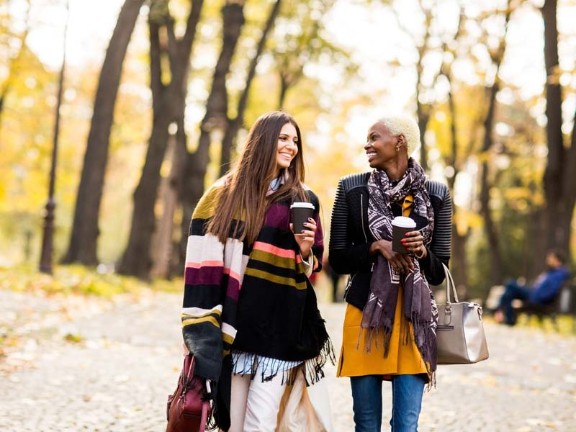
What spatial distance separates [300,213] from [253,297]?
0.48 meters

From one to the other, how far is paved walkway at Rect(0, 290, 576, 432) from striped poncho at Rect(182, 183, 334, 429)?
7.21 feet

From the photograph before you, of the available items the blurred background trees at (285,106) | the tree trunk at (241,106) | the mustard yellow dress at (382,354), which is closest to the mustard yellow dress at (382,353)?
the mustard yellow dress at (382,354)

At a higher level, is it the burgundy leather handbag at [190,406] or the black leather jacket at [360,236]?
the black leather jacket at [360,236]

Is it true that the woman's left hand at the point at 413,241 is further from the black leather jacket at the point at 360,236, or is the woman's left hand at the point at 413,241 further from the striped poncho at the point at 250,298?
the striped poncho at the point at 250,298

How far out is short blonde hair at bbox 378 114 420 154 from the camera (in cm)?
450

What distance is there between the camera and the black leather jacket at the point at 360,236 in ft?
14.7

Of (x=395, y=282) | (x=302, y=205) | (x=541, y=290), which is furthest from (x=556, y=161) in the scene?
(x=302, y=205)

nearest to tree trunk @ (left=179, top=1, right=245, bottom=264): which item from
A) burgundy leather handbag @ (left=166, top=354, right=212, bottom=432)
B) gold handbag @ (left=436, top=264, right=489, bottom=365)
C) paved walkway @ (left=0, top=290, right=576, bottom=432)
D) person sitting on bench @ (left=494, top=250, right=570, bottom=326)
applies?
person sitting on bench @ (left=494, top=250, right=570, bottom=326)

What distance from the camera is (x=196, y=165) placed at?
23.4 meters

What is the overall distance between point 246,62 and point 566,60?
11.8 m

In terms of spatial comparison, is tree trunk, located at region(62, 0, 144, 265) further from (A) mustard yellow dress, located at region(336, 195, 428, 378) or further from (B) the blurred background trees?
(A) mustard yellow dress, located at region(336, 195, 428, 378)

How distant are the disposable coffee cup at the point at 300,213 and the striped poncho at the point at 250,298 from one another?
193mm

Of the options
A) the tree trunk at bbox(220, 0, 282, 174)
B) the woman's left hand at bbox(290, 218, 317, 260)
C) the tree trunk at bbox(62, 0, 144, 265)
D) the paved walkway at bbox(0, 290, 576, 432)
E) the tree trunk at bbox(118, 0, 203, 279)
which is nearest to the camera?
the woman's left hand at bbox(290, 218, 317, 260)

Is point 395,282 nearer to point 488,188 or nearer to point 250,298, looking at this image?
point 250,298
